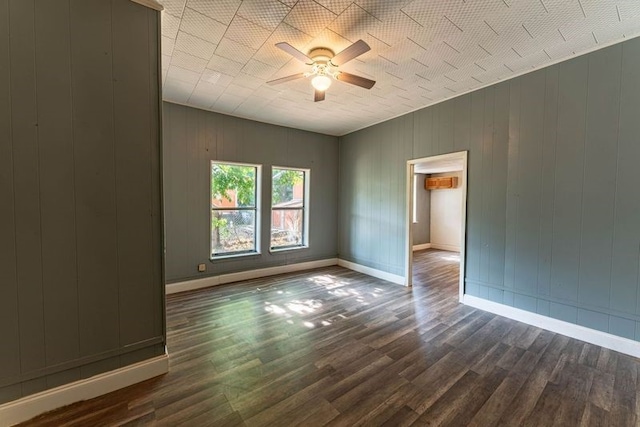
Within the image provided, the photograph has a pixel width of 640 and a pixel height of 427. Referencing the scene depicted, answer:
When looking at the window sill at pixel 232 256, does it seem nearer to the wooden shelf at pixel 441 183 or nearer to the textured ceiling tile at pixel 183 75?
the textured ceiling tile at pixel 183 75

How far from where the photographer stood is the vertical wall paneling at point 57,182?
1721mm

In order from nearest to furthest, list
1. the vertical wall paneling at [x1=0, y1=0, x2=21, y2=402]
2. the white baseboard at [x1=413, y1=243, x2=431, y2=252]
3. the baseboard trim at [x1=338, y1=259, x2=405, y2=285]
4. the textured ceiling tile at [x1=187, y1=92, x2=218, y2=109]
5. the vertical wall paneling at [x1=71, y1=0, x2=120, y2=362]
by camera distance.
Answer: the vertical wall paneling at [x1=0, y1=0, x2=21, y2=402] → the vertical wall paneling at [x1=71, y1=0, x2=120, y2=362] → the textured ceiling tile at [x1=187, y1=92, x2=218, y2=109] → the baseboard trim at [x1=338, y1=259, x2=405, y2=285] → the white baseboard at [x1=413, y1=243, x2=431, y2=252]

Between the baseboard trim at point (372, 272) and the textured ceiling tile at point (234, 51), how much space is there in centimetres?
404

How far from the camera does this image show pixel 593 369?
226 cm

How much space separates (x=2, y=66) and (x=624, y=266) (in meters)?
5.15

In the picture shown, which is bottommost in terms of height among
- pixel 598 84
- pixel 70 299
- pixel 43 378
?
pixel 43 378

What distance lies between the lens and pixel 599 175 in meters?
2.64

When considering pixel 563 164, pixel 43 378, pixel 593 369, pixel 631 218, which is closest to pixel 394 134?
pixel 563 164

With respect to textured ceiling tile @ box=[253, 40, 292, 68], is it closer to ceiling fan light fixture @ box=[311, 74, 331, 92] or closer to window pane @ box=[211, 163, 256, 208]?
ceiling fan light fixture @ box=[311, 74, 331, 92]

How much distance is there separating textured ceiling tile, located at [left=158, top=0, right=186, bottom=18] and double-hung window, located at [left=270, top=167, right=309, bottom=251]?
3.11 meters

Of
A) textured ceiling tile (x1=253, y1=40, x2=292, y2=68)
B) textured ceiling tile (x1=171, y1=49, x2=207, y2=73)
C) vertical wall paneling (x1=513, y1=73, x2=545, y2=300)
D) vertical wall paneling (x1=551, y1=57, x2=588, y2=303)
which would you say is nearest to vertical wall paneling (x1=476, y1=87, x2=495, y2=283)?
vertical wall paneling (x1=513, y1=73, x2=545, y2=300)

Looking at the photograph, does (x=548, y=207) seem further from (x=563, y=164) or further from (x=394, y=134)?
(x=394, y=134)

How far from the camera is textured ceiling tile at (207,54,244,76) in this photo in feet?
9.26

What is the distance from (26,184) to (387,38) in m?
3.01
